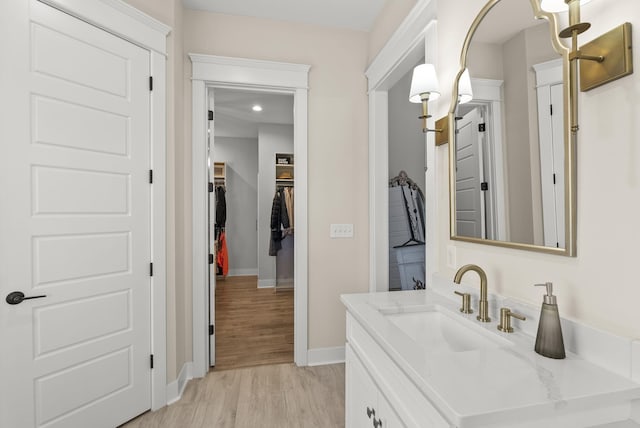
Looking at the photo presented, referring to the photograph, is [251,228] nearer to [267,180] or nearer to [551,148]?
[267,180]

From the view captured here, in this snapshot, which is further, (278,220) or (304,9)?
(278,220)

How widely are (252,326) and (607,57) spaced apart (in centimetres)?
348

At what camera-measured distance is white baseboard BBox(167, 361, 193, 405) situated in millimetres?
2086

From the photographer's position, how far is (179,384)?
2.18 meters

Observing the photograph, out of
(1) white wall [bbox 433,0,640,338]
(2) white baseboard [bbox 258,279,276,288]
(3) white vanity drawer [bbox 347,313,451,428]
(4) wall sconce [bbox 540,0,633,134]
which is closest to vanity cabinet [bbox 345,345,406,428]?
(3) white vanity drawer [bbox 347,313,451,428]

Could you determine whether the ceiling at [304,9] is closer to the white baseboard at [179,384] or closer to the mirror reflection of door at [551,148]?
the mirror reflection of door at [551,148]

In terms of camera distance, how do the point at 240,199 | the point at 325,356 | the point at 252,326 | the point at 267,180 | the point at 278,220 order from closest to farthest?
the point at 325,356 → the point at 252,326 → the point at 278,220 → the point at 267,180 → the point at 240,199

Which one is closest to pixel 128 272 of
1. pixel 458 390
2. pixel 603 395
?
pixel 458 390

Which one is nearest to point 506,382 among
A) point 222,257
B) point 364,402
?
point 364,402

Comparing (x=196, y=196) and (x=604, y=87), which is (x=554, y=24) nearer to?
(x=604, y=87)

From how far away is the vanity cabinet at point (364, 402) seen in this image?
1037mm

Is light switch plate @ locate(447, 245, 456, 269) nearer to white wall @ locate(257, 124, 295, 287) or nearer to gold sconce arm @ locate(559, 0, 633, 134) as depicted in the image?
gold sconce arm @ locate(559, 0, 633, 134)

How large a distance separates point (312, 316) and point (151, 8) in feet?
8.01

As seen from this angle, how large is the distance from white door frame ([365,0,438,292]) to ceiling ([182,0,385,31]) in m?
0.38
